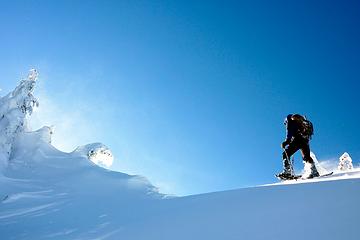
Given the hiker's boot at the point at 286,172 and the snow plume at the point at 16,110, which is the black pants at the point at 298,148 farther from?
the snow plume at the point at 16,110

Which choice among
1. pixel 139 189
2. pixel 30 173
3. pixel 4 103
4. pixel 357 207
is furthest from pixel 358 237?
pixel 4 103

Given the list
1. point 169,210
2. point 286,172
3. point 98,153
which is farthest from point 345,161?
point 169,210

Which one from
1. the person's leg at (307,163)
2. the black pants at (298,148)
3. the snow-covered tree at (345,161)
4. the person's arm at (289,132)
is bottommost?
the person's leg at (307,163)

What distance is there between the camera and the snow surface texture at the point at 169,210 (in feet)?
15.8

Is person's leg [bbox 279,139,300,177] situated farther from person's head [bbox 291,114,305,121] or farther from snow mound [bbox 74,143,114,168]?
snow mound [bbox 74,143,114,168]

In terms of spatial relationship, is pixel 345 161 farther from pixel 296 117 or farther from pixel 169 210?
pixel 169 210

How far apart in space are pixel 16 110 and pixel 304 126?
19856mm

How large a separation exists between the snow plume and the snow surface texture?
18.3ft

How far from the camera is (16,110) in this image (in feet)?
82.4

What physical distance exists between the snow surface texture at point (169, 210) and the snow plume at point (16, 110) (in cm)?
557

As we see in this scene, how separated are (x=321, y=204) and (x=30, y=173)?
1923 centimetres

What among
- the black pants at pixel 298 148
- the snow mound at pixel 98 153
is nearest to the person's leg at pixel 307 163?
the black pants at pixel 298 148

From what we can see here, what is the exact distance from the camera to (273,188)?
23.8ft

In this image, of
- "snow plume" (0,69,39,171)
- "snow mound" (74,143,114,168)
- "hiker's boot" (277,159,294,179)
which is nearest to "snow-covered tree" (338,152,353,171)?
"snow mound" (74,143,114,168)
